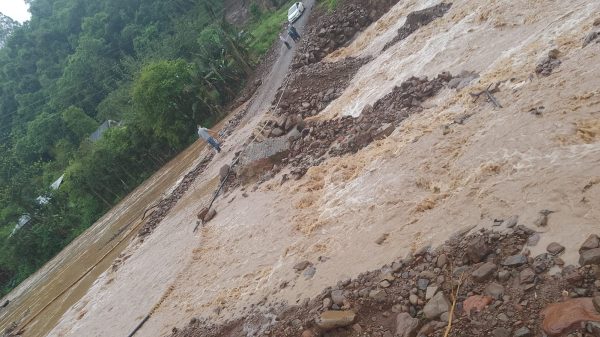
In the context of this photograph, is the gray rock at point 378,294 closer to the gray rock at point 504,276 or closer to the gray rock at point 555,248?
the gray rock at point 504,276

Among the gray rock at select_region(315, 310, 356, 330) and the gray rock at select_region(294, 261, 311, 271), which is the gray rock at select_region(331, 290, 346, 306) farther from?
the gray rock at select_region(294, 261, 311, 271)

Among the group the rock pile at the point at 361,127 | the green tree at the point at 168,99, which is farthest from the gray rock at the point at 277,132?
the green tree at the point at 168,99

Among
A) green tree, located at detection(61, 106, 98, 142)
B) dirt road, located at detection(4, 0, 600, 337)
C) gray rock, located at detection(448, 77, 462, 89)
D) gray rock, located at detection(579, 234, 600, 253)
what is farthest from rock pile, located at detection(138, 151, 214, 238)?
green tree, located at detection(61, 106, 98, 142)

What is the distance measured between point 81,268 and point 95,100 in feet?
148

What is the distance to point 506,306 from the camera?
5.54 meters

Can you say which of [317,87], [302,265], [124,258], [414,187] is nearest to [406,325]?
[302,265]

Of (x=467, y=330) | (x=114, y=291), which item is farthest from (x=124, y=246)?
(x=467, y=330)

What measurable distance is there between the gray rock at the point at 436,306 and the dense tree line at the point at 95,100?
108 ft

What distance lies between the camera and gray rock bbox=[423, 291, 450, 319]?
19.8ft

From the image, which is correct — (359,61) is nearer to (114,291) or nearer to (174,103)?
(114,291)

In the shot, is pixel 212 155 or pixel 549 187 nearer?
pixel 549 187

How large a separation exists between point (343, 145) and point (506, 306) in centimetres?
899

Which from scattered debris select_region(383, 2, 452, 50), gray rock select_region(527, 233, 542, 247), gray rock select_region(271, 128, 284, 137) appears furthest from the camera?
scattered debris select_region(383, 2, 452, 50)

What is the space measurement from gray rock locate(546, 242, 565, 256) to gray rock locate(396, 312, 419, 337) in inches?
79.3
